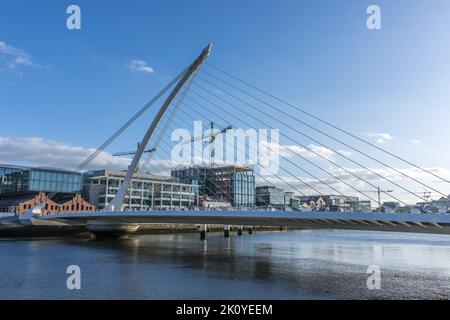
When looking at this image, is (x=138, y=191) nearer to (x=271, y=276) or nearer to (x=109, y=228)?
(x=109, y=228)

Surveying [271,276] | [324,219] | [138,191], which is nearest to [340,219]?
[324,219]

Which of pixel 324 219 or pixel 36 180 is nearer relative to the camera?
pixel 324 219

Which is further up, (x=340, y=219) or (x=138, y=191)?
(x=138, y=191)

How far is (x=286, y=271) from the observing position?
25672 mm

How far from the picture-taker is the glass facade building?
8244cm

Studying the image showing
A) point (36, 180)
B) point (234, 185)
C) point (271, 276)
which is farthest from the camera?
point (234, 185)

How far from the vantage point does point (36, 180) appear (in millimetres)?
82562

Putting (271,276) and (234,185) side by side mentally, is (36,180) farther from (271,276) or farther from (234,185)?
(271,276)

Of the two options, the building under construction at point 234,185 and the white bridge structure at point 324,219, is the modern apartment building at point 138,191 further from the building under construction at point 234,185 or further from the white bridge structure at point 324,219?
the white bridge structure at point 324,219

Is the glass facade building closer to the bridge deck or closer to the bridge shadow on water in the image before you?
the bridge deck

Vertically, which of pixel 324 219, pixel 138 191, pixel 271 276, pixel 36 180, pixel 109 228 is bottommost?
pixel 271 276

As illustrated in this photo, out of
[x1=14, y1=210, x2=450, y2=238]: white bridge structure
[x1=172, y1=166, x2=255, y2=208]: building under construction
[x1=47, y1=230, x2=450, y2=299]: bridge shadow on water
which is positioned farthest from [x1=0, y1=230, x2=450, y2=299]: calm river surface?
[x1=172, y1=166, x2=255, y2=208]: building under construction

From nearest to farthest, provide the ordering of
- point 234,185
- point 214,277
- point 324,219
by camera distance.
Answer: point 214,277, point 324,219, point 234,185

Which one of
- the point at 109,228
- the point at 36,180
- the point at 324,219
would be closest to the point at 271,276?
the point at 324,219
